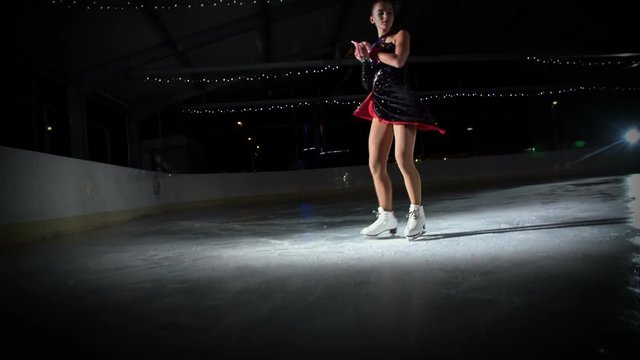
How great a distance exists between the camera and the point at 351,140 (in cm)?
1473

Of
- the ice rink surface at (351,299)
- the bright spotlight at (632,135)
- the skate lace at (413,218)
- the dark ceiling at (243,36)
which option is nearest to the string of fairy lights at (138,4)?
the dark ceiling at (243,36)

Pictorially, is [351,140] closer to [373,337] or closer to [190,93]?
[190,93]

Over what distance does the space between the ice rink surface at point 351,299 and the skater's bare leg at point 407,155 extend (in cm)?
26

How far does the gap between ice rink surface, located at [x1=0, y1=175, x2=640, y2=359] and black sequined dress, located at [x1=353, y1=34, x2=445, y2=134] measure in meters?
0.64

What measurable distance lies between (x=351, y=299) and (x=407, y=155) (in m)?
1.34

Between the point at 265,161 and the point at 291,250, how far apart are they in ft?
39.9

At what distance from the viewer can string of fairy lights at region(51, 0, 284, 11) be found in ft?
17.8

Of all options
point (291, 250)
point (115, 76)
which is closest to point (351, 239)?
point (291, 250)

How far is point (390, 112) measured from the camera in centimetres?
258

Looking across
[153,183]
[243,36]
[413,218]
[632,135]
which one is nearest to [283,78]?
[243,36]

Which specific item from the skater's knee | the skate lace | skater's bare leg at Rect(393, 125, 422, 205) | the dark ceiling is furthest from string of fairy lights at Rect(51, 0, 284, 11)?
the skate lace

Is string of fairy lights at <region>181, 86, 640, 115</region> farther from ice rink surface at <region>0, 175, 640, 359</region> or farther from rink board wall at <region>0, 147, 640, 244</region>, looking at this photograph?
ice rink surface at <region>0, 175, 640, 359</region>

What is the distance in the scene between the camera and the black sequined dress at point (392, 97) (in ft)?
8.38

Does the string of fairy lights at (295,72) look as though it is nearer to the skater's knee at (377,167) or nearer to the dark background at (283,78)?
the dark background at (283,78)
